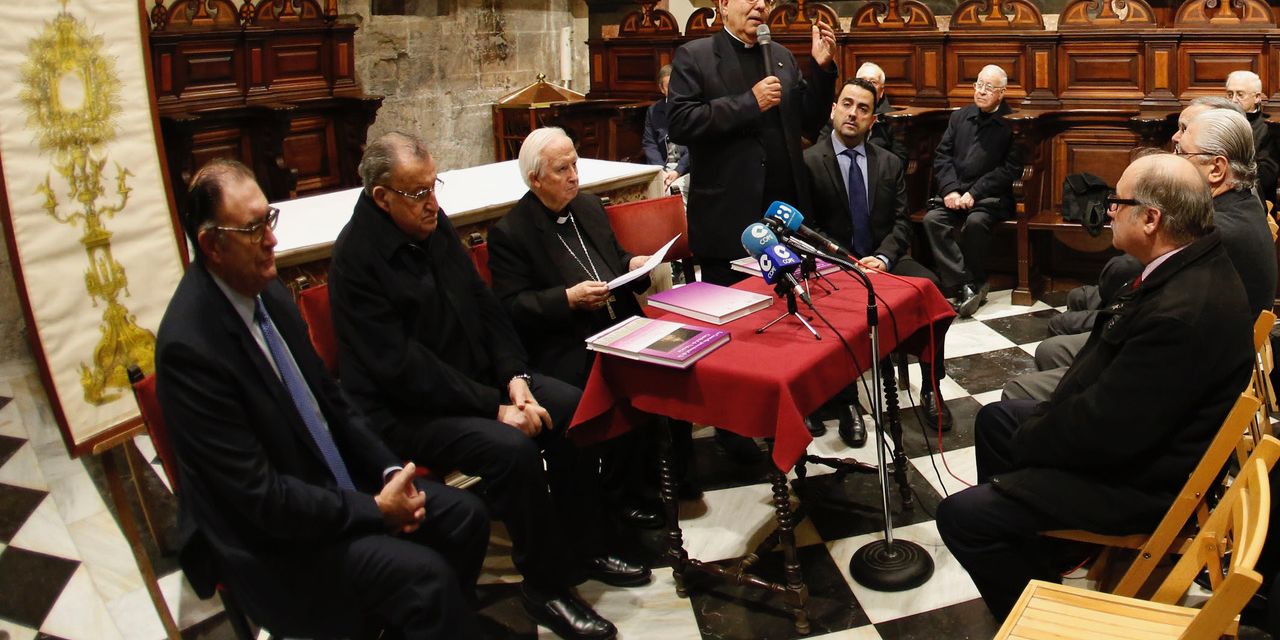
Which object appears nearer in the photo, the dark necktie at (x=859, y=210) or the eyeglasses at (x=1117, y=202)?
the eyeglasses at (x=1117, y=202)

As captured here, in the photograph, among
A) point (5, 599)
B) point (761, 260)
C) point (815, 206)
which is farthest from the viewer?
point (815, 206)

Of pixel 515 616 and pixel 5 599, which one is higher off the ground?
pixel 5 599

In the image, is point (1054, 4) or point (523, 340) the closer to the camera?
point (523, 340)

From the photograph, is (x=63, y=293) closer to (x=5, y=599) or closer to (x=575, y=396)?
(x=5, y=599)

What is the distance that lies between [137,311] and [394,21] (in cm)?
460

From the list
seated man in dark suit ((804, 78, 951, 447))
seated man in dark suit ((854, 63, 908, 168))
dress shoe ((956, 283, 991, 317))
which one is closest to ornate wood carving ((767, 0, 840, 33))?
seated man in dark suit ((854, 63, 908, 168))

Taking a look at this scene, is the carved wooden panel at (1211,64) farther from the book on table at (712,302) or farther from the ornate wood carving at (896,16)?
the book on table at (712,302)

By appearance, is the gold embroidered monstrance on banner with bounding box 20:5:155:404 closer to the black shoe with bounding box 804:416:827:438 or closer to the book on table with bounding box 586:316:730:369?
the book on table with bounding box 586:316:730:369

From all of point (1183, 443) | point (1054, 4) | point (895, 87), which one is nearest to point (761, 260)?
point (1183, 443)

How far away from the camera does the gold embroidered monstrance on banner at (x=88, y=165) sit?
3.15 metres

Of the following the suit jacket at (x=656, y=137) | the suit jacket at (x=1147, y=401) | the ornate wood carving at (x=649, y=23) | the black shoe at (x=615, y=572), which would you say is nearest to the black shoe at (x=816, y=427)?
the black shoe at (x=615, y=572)

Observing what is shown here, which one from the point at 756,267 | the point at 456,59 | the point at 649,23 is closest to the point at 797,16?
the point at 649,23

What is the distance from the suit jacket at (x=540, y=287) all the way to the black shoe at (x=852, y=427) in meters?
1.00

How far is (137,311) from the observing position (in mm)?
3422
